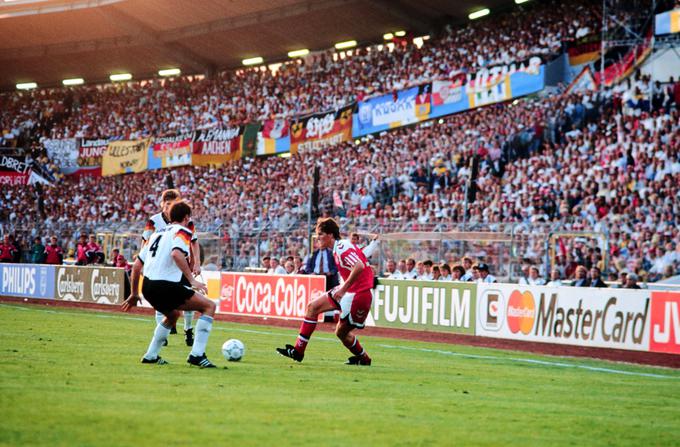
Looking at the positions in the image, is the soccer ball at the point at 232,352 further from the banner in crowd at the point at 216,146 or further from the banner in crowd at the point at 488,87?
the banner in crowd at the point at 216,146

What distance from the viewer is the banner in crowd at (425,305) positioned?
20.3 m

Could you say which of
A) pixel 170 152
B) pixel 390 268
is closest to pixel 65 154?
pixel 170 152

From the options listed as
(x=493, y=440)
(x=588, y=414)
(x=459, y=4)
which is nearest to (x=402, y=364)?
(x=588, y=414)

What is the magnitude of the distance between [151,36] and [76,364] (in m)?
44.6

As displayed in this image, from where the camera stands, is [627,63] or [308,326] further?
[627,63]

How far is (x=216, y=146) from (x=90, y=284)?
19.2m

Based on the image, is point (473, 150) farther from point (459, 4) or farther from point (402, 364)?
point (402, 364)

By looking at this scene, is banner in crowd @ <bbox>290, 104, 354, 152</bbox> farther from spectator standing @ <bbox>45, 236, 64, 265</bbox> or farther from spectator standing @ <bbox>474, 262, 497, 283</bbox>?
spectator standing @ <bbox>474, 262, 497, 283</bbox>

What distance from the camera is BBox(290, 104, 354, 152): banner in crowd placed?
4222cm

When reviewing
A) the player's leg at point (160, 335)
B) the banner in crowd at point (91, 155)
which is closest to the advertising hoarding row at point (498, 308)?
the player's leg at point (160, 335)

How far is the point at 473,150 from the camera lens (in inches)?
1273

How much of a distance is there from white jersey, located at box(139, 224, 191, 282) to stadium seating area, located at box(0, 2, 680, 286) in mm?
12479

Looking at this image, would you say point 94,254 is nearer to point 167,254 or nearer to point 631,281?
point 631,281

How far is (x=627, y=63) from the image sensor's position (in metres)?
31.7
